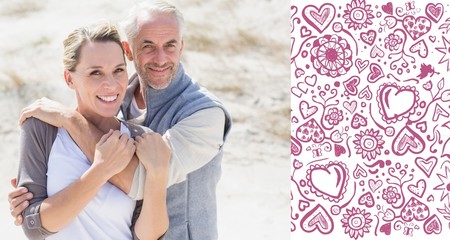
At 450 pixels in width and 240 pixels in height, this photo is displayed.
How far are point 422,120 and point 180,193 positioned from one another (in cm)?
190

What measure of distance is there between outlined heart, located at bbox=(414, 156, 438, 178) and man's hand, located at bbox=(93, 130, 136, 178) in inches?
86.8

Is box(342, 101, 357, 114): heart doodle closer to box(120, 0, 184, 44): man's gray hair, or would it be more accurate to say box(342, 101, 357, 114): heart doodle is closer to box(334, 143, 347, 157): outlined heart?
box(334, 143, 347, 157): outlined heart

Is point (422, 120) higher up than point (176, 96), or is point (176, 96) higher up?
point (176, 96)

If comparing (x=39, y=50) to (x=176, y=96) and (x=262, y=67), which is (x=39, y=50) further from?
(x=176, y=96)

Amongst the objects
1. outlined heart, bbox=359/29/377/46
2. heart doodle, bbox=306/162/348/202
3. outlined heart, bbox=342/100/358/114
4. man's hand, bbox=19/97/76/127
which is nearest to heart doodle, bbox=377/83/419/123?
outlined heart, bbox=342/100/358/114

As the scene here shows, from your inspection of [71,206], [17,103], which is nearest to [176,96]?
[71,206]

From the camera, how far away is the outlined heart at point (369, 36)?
4.01 m

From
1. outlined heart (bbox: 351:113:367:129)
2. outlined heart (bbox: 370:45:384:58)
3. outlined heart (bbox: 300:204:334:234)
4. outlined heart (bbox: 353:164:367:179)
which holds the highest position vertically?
outlined heart (bbox: 370:45:384:58)

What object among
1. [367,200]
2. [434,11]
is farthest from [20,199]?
[434,11]

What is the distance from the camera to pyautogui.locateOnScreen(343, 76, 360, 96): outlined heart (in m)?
4.02

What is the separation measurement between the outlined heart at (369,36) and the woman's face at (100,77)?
221 centimetres

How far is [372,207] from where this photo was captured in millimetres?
3988

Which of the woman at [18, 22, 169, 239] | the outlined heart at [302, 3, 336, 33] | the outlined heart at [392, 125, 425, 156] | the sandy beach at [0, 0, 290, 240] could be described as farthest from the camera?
the sandy beach at [0, 0, 290, 240]

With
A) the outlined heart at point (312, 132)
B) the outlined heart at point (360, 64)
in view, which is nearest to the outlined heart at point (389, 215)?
the outlined heart at point (312, 132)
